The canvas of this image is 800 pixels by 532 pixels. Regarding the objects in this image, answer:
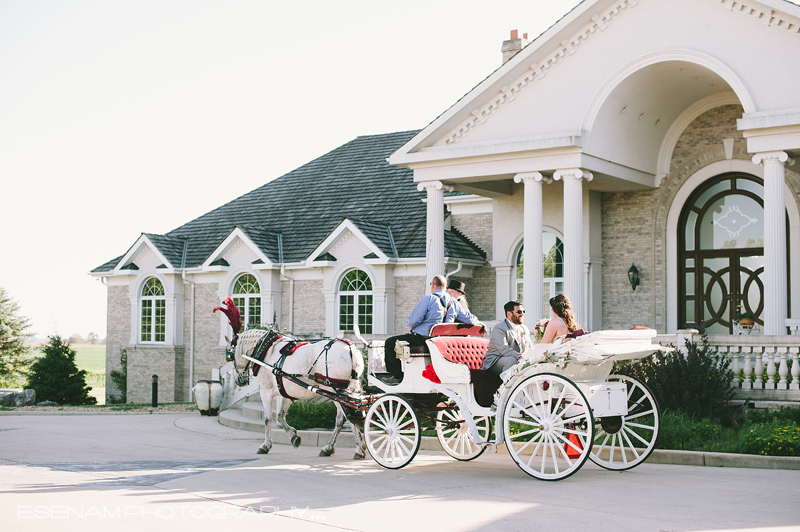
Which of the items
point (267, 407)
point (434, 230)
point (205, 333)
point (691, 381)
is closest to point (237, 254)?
point (205, 333)

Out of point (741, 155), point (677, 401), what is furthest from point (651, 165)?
point (677, 401)

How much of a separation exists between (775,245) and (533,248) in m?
4.74

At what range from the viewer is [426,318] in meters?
10.6

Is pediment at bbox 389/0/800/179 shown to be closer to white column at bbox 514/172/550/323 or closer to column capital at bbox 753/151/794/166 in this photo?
white column at bbox 514/172/550/323

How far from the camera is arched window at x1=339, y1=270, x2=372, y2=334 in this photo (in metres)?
24.4

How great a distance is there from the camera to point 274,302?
1041 inches

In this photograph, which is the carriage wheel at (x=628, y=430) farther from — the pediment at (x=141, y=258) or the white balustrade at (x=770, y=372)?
the pediment at (x=141, y=258)

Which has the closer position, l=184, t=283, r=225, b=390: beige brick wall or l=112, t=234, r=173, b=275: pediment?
l=184, t=283, r=225, b=390: beige brick wall

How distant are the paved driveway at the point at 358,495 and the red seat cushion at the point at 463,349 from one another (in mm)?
1325

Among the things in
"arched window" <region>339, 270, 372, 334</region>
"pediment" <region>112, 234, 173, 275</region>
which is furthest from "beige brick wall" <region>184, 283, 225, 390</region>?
"arched window" <region>339, 270, 372, 334</region>

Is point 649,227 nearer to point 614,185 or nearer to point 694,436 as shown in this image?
point 614,185

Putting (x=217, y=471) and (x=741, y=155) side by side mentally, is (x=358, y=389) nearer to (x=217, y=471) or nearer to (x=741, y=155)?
(x=217, y=471)

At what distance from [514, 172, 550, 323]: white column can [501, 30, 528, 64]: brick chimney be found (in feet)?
25.8

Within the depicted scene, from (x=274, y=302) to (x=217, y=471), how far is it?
1632 centimetres
